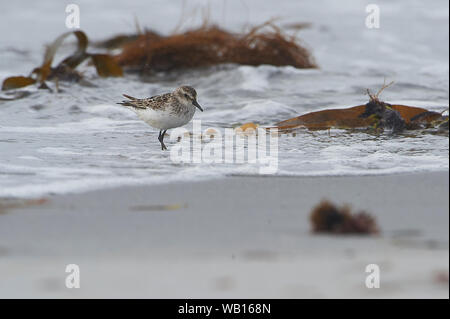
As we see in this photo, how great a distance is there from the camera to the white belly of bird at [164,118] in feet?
18.8

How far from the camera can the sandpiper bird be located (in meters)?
5.74

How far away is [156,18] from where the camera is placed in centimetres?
1331

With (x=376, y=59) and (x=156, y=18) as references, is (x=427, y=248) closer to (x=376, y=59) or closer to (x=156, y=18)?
(x=376, y=59)

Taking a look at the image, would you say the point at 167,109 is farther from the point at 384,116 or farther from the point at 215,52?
the point at 215,52

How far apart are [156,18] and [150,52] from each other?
140 inches

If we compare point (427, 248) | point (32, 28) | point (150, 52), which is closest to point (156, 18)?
point (32, 28)

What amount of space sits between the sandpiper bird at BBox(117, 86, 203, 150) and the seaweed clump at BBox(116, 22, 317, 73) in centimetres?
388

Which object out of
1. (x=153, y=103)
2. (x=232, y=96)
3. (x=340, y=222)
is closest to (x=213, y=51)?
(x=232, y=96)

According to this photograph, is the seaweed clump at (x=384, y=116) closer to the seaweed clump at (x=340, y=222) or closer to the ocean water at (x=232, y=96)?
the ocean water at (x=232, y=96)

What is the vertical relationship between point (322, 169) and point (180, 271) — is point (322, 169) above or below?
above

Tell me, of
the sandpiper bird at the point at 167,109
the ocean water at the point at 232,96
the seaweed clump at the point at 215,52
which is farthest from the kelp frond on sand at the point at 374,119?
the seaweed clump at the point at 215,52

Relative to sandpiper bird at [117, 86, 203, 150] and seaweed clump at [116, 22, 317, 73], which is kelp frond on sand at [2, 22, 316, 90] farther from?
sandpiper bird at [117, 86, 203, 150]

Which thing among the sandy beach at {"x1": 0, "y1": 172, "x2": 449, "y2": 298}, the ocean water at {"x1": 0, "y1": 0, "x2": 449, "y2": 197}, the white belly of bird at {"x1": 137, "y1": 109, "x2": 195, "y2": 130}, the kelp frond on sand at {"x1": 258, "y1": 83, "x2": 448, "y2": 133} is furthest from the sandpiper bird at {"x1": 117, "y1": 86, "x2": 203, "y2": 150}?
the sandy beach at {"x1": 0, "y1": 172, "x2": 449, "y2": 298}

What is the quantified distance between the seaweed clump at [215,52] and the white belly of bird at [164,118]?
13.0 ft
